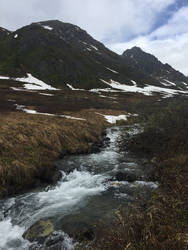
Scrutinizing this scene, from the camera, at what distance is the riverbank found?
13008 mm

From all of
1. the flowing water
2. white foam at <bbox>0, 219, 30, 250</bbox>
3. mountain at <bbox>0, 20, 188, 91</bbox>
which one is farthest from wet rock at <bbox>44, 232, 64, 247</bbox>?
mountain at <bbox>0, 20, 188, 91</bbox>

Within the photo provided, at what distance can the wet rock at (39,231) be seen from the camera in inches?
331

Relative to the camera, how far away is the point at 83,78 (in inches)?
4186

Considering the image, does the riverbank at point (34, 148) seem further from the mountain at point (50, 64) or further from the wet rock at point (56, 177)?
the mountain at point (50, 64)

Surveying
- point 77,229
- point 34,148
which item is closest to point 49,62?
point 34,148

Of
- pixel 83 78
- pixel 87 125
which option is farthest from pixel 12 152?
pixel 83 78

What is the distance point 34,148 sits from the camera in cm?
1706

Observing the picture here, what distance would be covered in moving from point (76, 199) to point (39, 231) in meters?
3.10

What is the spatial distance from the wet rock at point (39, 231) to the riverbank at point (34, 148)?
12.5 feet

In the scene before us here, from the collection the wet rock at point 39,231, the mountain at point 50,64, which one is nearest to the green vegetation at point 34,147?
the wet rock at point 39,231

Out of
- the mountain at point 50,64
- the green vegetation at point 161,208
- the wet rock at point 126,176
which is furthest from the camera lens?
the mountain at point 50,64

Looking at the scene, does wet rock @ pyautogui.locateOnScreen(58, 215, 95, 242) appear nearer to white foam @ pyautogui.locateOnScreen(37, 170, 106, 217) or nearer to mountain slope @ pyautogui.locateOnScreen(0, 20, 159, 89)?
white foam @ pyautogui.locateOnScreen(37, 170, 106, 217)

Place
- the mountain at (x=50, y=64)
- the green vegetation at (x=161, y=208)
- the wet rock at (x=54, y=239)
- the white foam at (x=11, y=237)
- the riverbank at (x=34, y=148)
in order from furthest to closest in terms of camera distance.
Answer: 1. the mountain at (x=50, y=64)
2. the riverbank at (x=34, y=148)
3. the white foam at (x=11, y=237)
4. the wet rock at (x=54, y=239)
5. the green vegetation at (x=161, y=208)

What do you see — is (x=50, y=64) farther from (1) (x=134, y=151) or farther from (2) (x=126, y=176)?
(2) (x=126, y=176)
